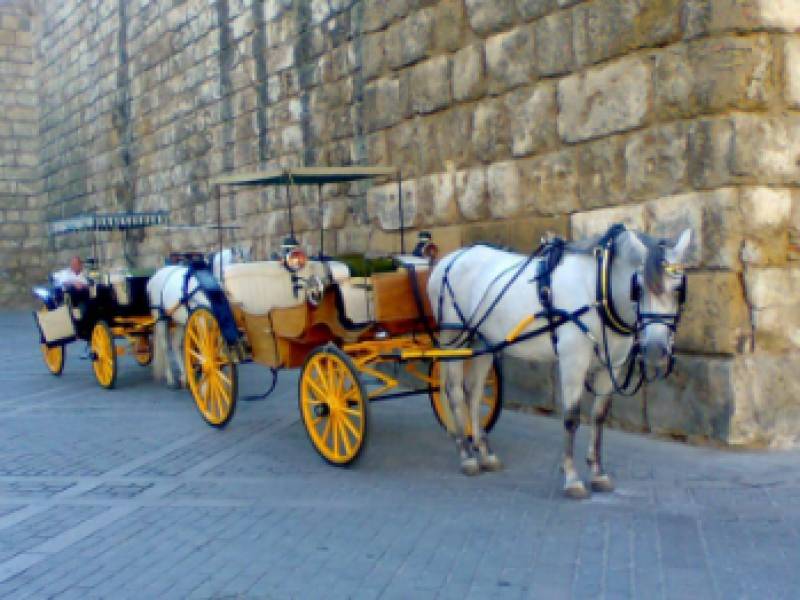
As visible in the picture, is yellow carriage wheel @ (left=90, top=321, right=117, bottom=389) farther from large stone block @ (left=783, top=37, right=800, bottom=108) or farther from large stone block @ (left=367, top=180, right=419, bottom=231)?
large stone block @ (left=783, top=37, right=800, bottom=108)

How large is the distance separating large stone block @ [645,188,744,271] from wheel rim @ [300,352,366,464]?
2.46 metres

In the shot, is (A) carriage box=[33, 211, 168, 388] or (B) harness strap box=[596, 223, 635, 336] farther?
(A) carriage box=[33, 211, 168, 388]

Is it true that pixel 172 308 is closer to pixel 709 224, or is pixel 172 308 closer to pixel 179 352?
pixel 179 352

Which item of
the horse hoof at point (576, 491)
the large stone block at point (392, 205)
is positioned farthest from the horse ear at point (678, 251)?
the large stone block at point (392, 205)

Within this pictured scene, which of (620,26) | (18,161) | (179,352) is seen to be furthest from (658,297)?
(18,161)

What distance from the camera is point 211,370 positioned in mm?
7441

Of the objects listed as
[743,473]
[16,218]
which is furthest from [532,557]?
[16,218]

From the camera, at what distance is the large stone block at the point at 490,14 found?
7320 mm

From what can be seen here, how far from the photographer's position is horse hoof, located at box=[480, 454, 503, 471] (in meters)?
5.79

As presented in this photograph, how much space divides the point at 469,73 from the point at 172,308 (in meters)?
3.91

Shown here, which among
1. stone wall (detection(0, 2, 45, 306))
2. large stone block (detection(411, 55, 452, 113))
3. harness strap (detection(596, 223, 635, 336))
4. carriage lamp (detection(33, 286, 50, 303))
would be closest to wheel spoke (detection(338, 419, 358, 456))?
harness strap (detection(596, 223, 635, 336))

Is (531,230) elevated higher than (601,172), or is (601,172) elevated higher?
(601,172)

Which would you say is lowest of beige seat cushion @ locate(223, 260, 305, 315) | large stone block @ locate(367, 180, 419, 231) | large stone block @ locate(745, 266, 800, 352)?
large stone block @ locate(745, 266, 800, 352)

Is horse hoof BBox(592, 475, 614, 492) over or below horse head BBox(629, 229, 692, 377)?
below
